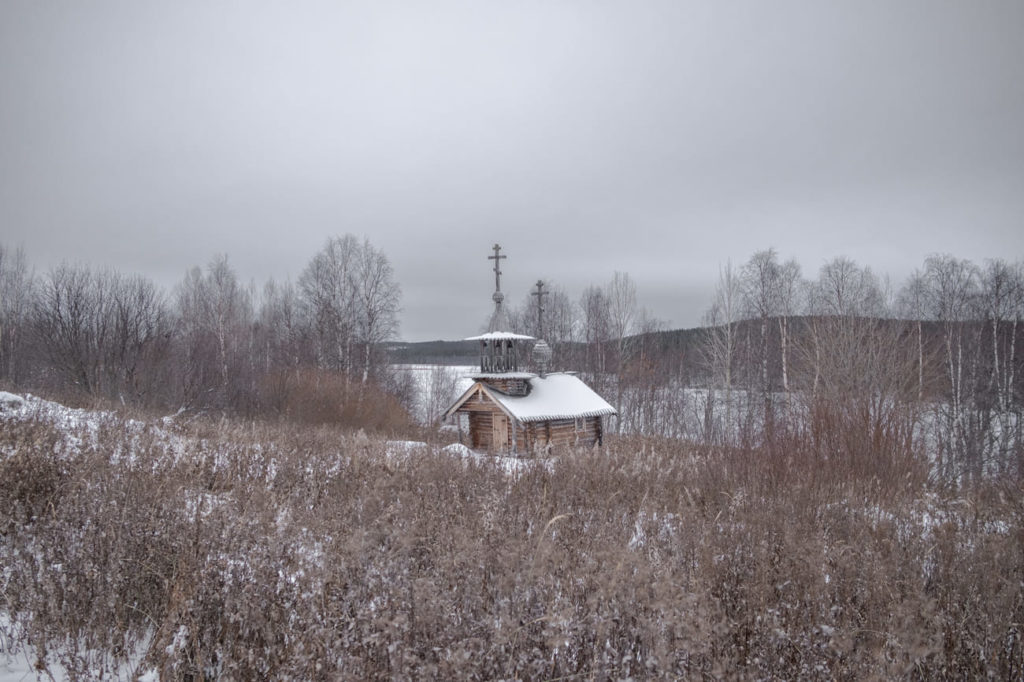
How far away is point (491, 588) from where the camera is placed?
303 centimetres

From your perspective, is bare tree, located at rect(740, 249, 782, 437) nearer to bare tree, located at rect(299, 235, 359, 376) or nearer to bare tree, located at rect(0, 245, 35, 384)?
bare tree, located at rect(299, 235, 359, 376)

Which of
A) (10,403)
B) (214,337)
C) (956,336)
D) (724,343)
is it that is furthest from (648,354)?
(10,403)

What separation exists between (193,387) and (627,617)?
20591mm

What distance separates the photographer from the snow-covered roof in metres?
19.0

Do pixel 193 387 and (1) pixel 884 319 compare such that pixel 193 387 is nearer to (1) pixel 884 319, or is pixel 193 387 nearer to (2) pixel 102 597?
(2) pixel 102 597

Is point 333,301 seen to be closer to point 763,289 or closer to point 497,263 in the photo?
point 497,263

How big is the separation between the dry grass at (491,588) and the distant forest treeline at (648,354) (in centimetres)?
415

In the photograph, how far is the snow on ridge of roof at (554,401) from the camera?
19000 mm

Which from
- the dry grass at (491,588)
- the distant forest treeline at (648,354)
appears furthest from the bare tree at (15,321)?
the dry grass at (491,588)

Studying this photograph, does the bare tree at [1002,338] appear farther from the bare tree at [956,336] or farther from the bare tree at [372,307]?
the bare tree at [372,307]

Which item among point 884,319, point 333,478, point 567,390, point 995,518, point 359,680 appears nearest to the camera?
point 359,680

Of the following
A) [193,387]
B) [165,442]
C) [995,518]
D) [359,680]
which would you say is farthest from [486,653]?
[193,387]

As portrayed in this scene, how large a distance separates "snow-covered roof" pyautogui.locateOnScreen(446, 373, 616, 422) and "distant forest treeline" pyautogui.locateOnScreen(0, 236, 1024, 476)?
4.42 meters

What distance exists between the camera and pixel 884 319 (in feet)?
88.4
